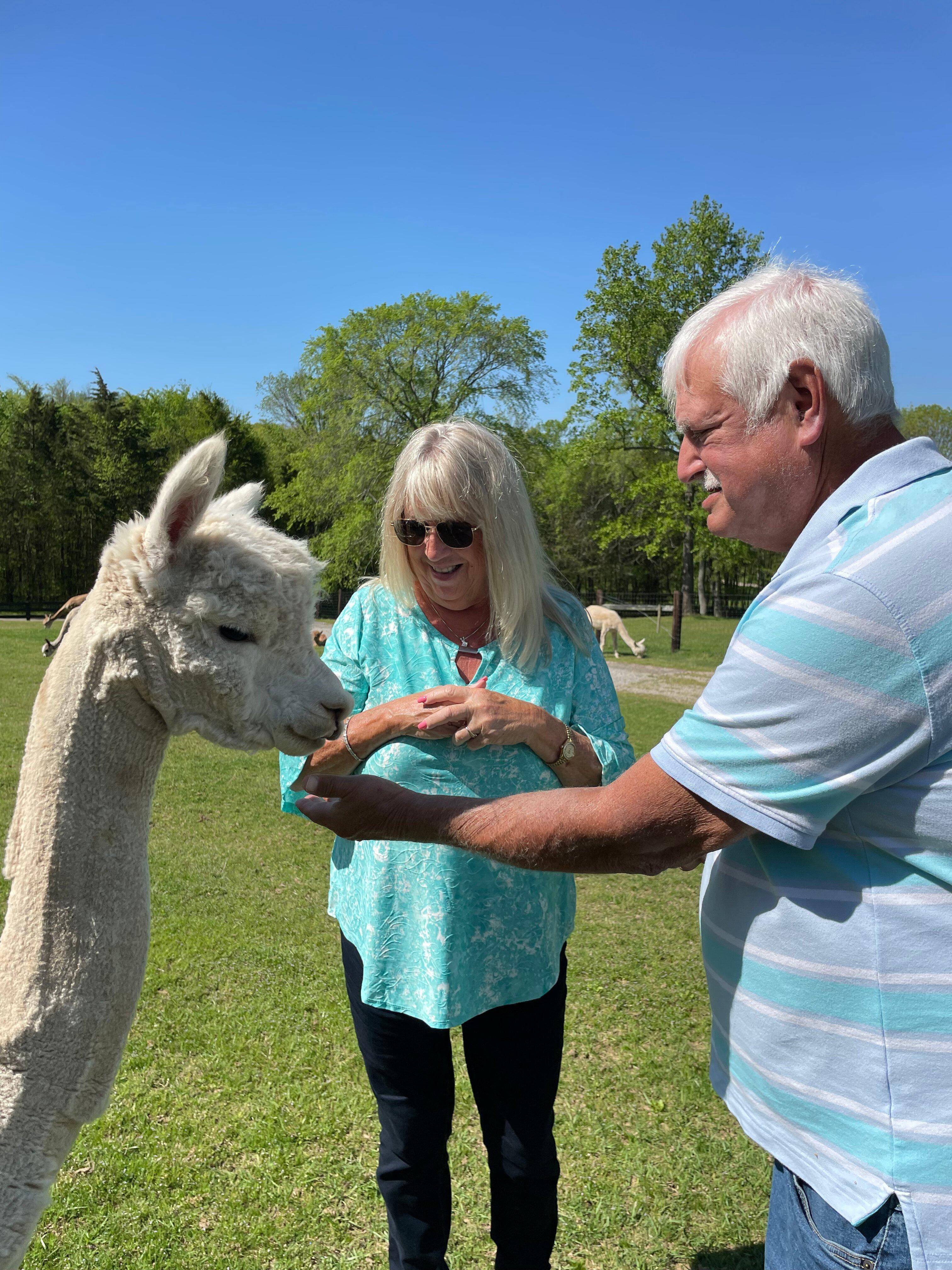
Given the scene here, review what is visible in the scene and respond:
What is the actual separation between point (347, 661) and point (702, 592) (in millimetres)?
41757

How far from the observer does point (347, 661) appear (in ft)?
7.55

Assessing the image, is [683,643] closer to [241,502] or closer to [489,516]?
[489,516]

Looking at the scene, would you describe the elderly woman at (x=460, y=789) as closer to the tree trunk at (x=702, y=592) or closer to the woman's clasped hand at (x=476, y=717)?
the woman's clasped hand at (x=476, y=717)

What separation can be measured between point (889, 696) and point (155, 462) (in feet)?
110

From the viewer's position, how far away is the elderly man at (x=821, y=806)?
1.08m

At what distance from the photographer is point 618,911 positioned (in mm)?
6160

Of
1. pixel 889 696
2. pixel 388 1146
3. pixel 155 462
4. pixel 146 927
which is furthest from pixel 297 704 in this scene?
pixel 155 462

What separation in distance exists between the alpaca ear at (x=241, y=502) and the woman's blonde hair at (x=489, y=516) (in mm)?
637

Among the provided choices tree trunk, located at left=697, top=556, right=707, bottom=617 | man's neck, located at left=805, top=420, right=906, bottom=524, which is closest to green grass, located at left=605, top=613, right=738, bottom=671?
tree trunk, located at left=697, top=556, right=707, bottom=617

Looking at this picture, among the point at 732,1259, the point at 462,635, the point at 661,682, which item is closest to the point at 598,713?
the point at 462,635

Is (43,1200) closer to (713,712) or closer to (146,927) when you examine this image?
(146,927)

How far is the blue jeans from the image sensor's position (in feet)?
3.77

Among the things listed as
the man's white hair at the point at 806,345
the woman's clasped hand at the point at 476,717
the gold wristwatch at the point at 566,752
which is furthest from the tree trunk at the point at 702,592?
the man's white hair at the point at 806,345

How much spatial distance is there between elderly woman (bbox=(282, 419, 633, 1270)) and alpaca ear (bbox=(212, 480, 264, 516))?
64cm
